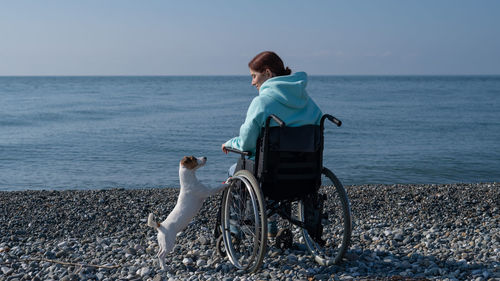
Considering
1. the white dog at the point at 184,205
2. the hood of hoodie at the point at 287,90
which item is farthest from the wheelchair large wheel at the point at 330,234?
the white dog at the point at 184,205

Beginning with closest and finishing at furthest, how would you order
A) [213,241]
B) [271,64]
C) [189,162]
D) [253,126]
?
[253,126]
[271,64]
[189,162]
[213,241]

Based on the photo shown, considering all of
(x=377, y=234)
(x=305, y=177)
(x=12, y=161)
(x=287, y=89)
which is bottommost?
(x=12, y=161)

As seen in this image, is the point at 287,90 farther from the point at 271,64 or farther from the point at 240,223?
the point at 240,223

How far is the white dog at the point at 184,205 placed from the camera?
157 inches

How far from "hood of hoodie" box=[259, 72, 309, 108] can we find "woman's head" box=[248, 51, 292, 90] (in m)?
0.17

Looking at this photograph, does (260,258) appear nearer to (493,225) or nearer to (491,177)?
(493,225)

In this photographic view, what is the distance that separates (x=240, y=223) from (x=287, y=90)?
117 centimetres

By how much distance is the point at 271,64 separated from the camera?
3902 millimetres

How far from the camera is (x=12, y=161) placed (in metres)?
13.3

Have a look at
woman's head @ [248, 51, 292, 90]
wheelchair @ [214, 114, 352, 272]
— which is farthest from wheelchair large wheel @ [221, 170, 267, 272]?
woman's head @ [248, 51, 292, 90]

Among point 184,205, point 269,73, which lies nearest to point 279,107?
point 269,73

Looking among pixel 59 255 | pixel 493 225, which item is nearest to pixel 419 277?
pixel 493 225

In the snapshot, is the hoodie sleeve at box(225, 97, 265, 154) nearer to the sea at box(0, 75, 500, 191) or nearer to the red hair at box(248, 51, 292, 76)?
the red hair at box(248, 51, 292, 76)

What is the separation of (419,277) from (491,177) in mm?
9293
